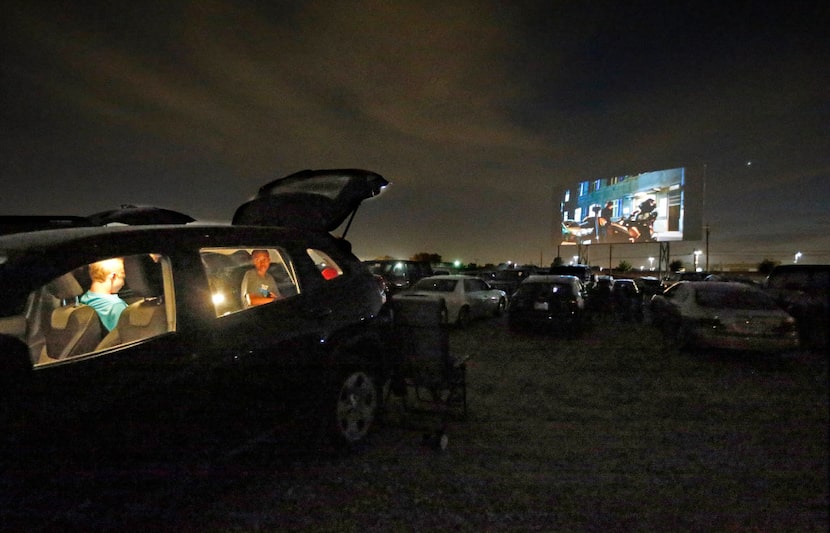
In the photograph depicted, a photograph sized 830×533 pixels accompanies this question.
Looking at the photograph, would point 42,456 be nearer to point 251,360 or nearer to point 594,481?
point 251,360

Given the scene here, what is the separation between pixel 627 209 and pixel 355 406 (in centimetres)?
2472

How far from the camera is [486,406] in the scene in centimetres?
504

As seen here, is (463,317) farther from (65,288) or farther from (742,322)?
(742,322)

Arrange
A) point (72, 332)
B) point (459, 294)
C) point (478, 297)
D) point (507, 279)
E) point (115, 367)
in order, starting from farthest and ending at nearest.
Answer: point (507, 279) < point (478, 297) < point (459, 294) < point (72, 332) < point (115, 367)

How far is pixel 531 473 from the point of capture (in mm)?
3383

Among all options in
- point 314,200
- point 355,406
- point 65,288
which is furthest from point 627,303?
point 65,288

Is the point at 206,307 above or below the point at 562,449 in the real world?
above

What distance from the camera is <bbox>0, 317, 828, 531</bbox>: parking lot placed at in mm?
1178

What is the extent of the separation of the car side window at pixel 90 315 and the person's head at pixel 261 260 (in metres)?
0.87

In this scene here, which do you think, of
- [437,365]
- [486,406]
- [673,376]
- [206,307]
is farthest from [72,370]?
[673,376]

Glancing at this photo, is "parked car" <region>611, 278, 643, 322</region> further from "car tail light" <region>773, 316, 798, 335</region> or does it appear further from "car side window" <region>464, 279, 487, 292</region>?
"car tail light" <region>773, 316, 798, 335</region>

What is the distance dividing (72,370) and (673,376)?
20.2ft

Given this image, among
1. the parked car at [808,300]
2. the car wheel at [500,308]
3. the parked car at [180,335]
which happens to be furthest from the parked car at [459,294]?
the parked car at [808,300]

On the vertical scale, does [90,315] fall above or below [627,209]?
below
